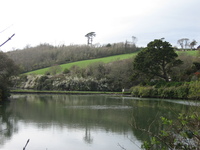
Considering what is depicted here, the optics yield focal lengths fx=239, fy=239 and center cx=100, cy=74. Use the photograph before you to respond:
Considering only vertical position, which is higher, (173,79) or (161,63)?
(161,63)

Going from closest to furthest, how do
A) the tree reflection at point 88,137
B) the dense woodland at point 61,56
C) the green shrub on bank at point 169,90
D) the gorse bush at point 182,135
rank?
1. the gorse bush at point 182,135
2. the tree reflection at point 88,137
3. the green shrub on bank at point 169,90
4. the dense woodland at point 61,56

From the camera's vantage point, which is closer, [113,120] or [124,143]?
[124,143]

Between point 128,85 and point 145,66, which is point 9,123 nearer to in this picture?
point 145,66

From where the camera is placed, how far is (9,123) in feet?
46.3

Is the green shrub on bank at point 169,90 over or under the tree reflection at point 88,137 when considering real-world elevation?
over

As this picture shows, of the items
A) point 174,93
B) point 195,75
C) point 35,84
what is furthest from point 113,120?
point 35,84

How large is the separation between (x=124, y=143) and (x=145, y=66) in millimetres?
26682

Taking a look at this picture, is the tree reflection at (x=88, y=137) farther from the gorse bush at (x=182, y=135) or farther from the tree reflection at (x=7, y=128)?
the gorse bush at (x=182, y=135)

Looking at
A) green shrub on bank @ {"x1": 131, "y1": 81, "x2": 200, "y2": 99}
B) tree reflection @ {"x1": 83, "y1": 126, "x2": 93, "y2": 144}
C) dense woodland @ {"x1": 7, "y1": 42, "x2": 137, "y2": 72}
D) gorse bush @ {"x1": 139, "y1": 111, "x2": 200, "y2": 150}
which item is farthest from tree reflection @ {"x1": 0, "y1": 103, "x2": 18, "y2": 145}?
dense woodland @ {"x1": 7, "y1": 42, "x2": 137, "y2": 72}

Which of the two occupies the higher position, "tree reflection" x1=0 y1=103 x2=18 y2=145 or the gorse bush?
the gorse bush

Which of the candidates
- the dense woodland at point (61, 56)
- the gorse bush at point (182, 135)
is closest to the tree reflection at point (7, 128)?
the gorse bush at point (182, 135)

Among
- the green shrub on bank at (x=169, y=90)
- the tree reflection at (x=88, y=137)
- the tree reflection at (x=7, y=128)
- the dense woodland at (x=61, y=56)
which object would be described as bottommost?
the tree reflection at (x=88, y=137)

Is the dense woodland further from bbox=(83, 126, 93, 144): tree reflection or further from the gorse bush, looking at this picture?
the gorse bush

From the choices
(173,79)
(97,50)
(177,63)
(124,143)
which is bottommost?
(124,143)
